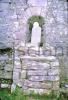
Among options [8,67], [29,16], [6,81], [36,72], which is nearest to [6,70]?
[8,67]

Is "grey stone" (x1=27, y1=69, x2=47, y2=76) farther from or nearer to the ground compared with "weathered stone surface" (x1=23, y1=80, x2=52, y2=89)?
farther from the ground

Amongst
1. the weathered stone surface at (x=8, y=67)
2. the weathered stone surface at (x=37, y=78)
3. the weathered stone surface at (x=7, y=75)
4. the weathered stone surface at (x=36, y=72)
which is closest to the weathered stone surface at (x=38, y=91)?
the weathered stone surface at (x=37, y=78)

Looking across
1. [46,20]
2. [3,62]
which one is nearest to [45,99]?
[3,62]

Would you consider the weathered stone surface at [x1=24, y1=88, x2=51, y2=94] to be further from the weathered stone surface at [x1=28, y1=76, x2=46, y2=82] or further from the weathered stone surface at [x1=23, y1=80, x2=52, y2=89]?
the weathered stone surface at [x1=28, y1=76, x2=46, y2=82]

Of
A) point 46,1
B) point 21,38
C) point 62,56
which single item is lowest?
point 62,56

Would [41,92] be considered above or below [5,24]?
below

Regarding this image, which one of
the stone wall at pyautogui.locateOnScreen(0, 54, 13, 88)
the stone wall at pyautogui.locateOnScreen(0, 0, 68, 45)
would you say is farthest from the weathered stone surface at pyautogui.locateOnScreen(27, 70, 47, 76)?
the stone wall at pyautogui.locateOnScreen(0, 0, 68, 45)

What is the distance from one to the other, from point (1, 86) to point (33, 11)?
3065 millimetres

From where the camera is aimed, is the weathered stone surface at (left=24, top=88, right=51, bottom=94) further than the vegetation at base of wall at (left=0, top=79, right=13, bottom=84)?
No

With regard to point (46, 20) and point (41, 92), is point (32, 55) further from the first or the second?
point (46, 20)

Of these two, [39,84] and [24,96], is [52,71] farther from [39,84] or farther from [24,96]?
[24,96]

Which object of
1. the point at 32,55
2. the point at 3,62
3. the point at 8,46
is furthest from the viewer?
the point at 8,46

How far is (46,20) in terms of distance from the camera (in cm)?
762

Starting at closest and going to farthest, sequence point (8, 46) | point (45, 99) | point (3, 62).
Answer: point (45, 99) → point (3, 62) → point (8, 46)
